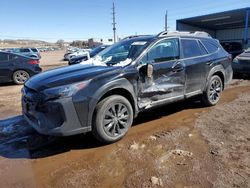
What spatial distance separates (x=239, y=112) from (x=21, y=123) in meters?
4.74

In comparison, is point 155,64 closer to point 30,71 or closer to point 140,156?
point 140,156

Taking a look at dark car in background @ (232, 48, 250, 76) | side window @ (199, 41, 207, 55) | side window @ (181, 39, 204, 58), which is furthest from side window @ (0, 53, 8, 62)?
Answer: dark car in background @ (232, 48, 250, 76)

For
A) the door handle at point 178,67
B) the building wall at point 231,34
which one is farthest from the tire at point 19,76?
the building wall at point 231,34

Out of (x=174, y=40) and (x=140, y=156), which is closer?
(x=140, y=156)

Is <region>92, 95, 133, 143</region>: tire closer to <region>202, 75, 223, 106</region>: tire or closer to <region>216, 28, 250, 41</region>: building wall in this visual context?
<region>202, 75, 223, 106</region>: tire

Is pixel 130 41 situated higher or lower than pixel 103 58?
higher

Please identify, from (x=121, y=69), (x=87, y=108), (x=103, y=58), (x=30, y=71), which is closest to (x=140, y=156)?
(x=87, y=108)

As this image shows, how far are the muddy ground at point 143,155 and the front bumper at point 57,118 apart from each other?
1.39ft

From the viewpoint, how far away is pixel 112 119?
13.6 feet

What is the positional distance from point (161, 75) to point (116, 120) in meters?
1.28

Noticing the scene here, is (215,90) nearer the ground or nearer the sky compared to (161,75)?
nearer the ground

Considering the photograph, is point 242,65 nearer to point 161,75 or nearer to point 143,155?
point 161,75

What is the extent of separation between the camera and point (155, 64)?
15.4ft

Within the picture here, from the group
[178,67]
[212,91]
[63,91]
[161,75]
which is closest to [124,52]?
[161,75]
